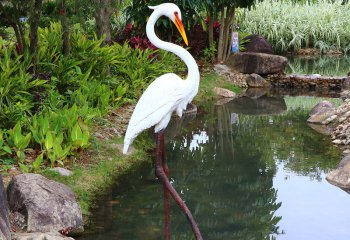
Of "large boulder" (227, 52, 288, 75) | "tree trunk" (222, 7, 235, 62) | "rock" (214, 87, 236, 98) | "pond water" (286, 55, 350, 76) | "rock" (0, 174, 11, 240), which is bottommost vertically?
"pond water" (286, 55, 350, 76)

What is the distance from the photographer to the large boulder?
1362 centimetres

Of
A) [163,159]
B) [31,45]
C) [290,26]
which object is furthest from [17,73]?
[290,26]

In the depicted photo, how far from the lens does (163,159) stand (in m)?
4.80

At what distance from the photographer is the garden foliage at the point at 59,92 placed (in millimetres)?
6301

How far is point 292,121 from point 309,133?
0.94 m

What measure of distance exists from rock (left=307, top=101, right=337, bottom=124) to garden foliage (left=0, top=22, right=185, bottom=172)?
2.53 metres

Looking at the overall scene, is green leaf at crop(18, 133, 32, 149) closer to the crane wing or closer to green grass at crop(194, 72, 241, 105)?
the crane wing

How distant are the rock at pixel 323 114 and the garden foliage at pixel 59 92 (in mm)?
2533

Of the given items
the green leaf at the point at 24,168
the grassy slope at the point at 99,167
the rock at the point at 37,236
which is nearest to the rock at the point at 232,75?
the grassy slope at the point at 99,167

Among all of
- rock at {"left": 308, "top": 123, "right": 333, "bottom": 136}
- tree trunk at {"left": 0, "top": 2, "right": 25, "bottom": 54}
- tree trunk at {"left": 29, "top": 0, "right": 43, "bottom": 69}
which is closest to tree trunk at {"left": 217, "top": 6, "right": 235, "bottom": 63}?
rock at {"left": 308, "top": 123, "right": 333, "bottom": 136}

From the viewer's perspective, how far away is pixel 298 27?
753 inches

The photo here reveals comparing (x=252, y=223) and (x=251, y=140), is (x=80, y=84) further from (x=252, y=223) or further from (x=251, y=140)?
(x=252, y=223)

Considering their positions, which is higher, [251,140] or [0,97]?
[0,97]

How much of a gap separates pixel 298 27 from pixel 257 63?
606cm
